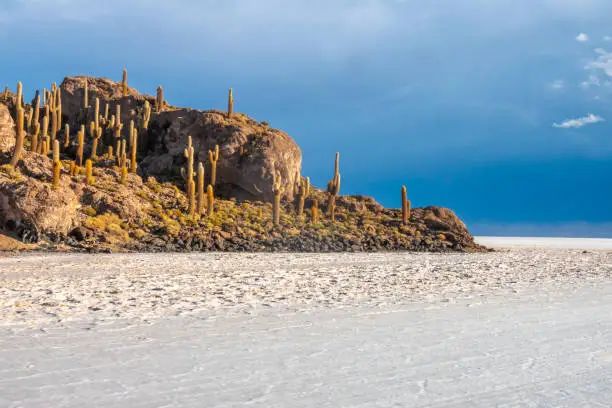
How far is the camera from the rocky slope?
23.4m

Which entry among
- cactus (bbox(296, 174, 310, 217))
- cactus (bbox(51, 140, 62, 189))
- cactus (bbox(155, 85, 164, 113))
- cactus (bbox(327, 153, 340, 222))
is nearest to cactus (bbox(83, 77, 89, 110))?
cactus (bbox(155, 85, 164, 113))

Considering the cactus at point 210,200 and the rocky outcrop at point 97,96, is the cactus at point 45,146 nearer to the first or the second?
the cactus at point 210,200

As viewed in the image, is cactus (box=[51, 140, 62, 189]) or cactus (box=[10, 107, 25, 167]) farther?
cactus (box=[10, 107, 25, 167])

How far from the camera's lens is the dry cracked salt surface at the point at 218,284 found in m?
8.53

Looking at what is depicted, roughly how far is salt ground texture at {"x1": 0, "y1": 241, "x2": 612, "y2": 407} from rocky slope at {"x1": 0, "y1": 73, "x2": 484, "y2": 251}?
38.8 feet

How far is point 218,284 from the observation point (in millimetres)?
11742

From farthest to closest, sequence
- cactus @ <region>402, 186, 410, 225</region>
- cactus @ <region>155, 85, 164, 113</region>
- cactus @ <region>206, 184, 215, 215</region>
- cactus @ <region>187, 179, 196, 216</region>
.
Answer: cactus @ <region>155, 85, 164, 113</region>, cactus @ <region>402, 186, 410, 225</region>, cactus @ <region>206, 184, 215, 215</region>, cactus @ <region>187, 179, 196, 216</region>

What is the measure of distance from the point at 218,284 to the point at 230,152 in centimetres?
2207

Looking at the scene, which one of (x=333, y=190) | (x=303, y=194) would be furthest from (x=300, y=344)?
(x=333, y=190)

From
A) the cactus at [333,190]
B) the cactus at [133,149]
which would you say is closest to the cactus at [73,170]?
the cactus at [133,149]

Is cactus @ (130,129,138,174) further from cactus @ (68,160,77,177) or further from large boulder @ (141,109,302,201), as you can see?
cactus @ (68,160,77,177)

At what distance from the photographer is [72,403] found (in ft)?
13.6

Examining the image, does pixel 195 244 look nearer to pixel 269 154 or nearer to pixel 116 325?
pixel 269 154

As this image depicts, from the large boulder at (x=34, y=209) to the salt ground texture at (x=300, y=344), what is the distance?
11357 millimetres
